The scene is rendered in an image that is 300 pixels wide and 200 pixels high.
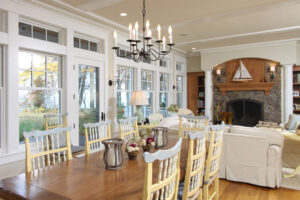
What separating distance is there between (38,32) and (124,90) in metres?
2.28

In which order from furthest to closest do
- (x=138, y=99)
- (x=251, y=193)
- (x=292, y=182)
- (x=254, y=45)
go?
1. (x=254, y=45)
2. (x=138, y=99)
3. (x=292, y=182)
4. (x=251, y=193)

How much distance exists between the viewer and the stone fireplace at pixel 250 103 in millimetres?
6809

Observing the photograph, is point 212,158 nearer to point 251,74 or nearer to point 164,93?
point 164,93

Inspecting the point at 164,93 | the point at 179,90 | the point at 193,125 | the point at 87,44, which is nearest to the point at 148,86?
the point at 164,93

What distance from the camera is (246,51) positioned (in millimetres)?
6973

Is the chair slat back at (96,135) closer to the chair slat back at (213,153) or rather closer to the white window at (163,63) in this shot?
the chair slat back at (213,153)

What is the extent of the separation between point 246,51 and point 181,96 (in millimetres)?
2581

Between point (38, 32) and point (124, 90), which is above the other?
point (38, 32)

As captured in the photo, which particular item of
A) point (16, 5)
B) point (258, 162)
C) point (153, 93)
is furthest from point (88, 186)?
point (153, 93)

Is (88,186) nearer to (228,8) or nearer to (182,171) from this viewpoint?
(182,171)

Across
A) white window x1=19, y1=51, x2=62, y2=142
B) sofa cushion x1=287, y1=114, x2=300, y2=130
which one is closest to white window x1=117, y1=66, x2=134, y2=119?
white window x1=19, y1=51, x2=62, y2=142

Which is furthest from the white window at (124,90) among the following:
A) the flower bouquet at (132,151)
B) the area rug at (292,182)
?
the area rug at (292,182)

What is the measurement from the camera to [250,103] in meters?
7.36

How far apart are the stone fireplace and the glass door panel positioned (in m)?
4.45
